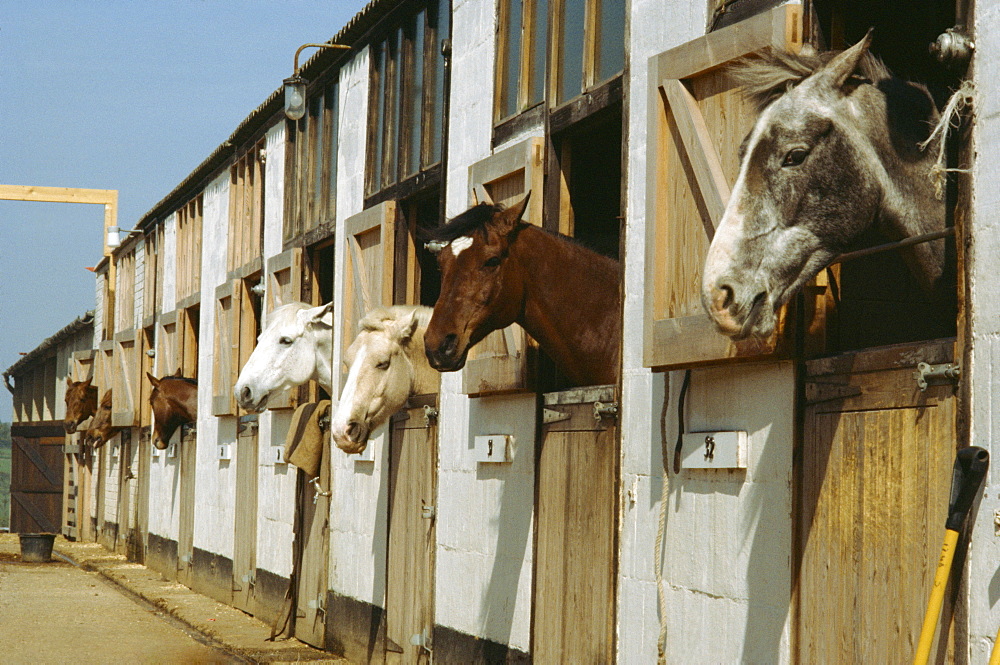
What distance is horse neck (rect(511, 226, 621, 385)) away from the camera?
597 centimetres

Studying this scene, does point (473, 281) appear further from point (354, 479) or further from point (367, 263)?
point (354, 479)

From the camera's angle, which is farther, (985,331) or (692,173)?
(692,173)

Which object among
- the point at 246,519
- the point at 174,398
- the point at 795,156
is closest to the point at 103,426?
Answer: the point at 174,398

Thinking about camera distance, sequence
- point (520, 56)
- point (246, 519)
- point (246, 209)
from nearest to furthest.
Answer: point (520, 56) < point (246, 519) < point (246, 209)

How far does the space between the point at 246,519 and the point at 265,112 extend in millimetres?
3520

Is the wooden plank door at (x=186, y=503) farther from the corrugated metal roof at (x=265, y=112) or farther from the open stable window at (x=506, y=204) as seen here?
the open stable window at (x=506, y=204)

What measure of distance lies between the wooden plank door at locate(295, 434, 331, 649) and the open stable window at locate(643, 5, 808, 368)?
17.1 feet

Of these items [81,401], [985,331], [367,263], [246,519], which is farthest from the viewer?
[81,401]

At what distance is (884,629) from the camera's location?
379cm

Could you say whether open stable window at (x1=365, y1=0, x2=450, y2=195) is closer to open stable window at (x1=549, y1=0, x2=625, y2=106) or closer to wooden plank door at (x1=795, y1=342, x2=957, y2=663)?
open stable window at (x1=549, y1=0, x2=625, y2=106)

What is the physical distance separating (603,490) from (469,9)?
3026 mm

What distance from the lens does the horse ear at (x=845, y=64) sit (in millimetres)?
3721

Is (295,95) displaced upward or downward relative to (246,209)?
upward

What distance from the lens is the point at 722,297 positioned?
148 inches
